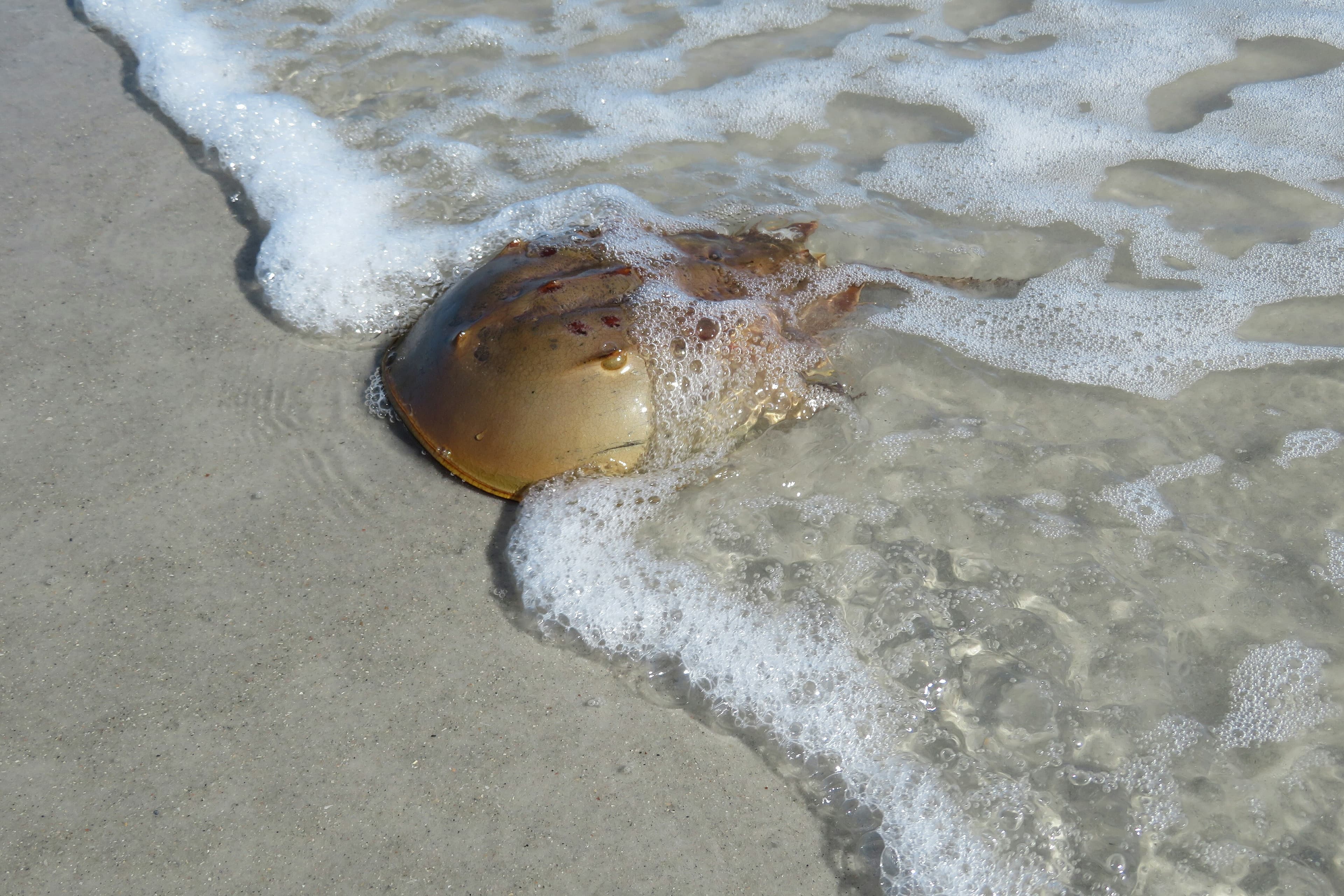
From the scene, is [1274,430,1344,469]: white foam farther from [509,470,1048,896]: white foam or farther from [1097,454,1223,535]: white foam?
[509,470,1048,896]: white foam

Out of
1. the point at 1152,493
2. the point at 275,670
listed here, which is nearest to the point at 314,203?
the point at 275,670

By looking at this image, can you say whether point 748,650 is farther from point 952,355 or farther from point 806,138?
point 806,138

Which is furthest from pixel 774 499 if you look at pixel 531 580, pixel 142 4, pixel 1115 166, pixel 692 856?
pixel 142 4

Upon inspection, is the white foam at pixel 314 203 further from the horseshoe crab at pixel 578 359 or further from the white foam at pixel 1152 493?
the white foam at pixel 1152 493

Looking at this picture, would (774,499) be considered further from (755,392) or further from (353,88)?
(353,88)

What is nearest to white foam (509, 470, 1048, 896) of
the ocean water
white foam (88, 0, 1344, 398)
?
the ocean water

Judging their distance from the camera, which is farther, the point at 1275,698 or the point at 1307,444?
the point at 1307,444
